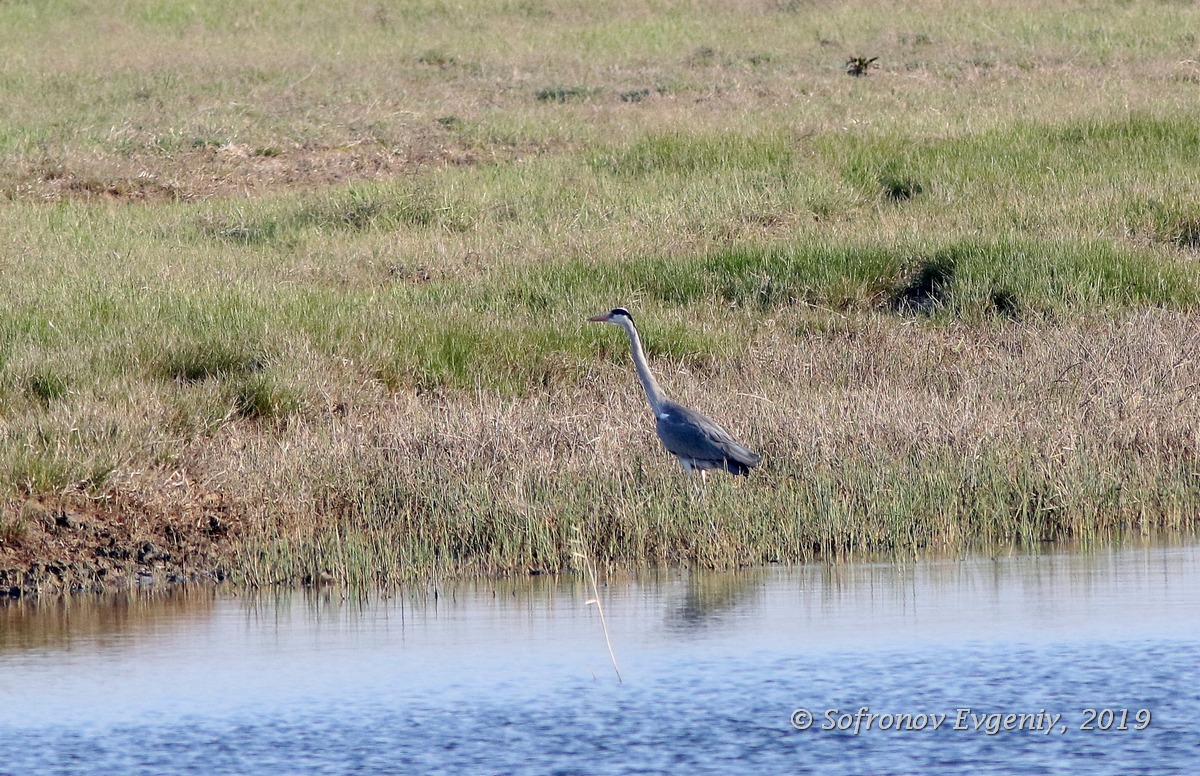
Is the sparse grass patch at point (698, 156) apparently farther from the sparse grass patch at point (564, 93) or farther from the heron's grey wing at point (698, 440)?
the heron's grey wing at point (698, 440)

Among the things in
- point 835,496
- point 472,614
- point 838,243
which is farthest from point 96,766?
point 838,243

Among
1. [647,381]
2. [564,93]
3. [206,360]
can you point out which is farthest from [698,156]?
[647,381]

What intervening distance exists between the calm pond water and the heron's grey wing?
1117 mm

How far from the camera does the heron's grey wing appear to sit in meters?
9.47

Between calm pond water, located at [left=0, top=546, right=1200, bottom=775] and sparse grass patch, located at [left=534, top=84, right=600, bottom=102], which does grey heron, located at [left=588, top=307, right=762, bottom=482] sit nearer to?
calm pond water, located at [left=0, top=546, right=1200, bottom=775]

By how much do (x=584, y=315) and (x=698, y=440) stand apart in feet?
16.0

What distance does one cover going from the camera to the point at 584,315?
1423 centimetres

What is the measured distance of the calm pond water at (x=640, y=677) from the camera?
19.2 ft

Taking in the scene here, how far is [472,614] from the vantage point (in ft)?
25.5

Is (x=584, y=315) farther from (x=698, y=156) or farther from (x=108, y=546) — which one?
(x=698, y=156)

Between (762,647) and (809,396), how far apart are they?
443cm

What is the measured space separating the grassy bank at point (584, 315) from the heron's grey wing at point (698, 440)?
0.20 m

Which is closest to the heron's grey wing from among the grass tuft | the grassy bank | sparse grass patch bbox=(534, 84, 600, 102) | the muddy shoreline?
the grassy bank

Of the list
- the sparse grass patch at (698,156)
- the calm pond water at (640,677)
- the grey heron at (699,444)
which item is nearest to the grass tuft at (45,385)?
the calm pond water at (640,677)
